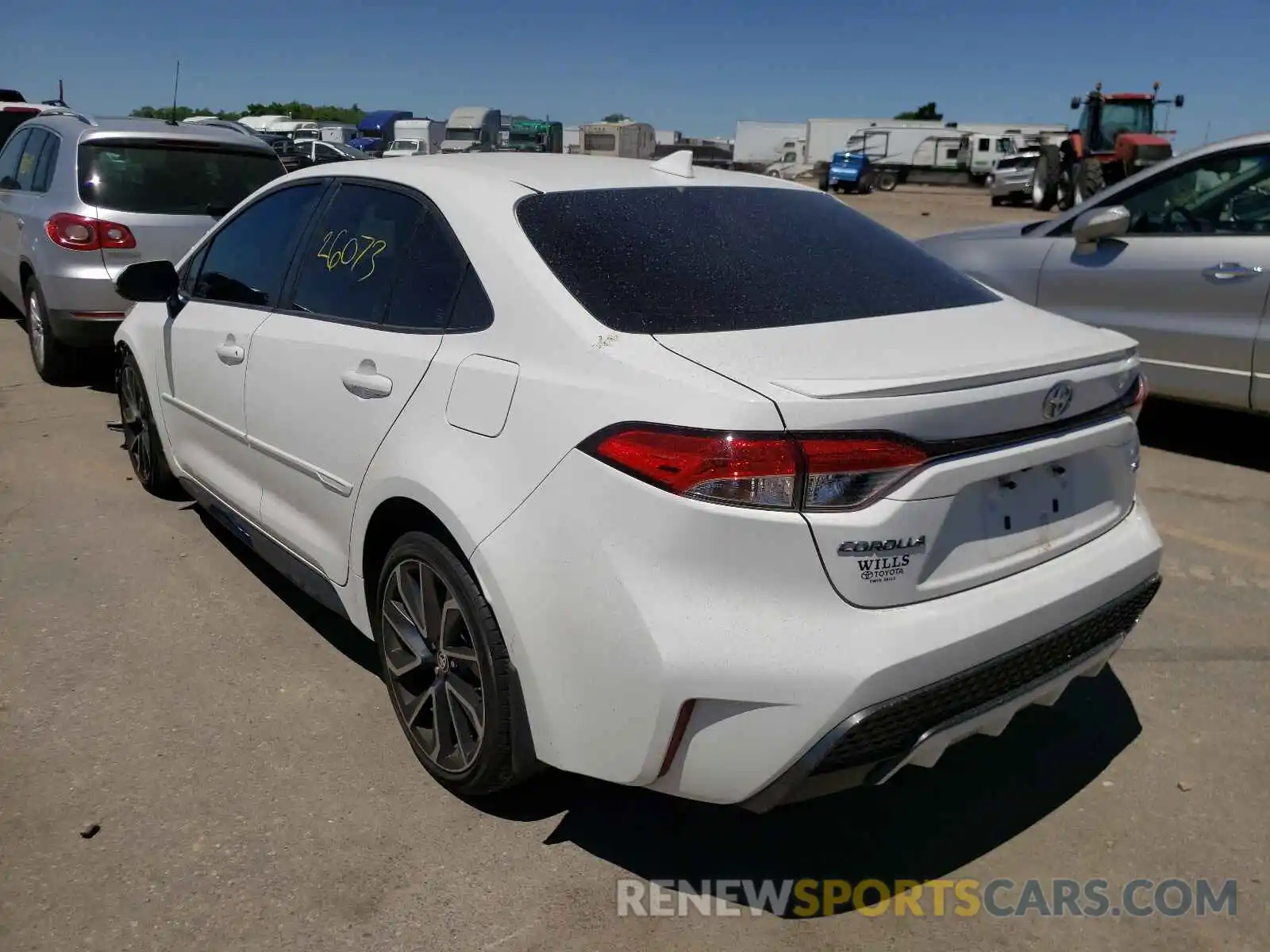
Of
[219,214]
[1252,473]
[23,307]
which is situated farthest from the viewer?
[23,307]

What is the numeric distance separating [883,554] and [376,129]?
43.4 metres

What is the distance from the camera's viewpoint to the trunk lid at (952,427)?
6.97ft

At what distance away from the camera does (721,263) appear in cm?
273

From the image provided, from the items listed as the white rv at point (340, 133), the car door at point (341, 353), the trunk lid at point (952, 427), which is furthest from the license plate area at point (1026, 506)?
the white rv at point (340, 133)

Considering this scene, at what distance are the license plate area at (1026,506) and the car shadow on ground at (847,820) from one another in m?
0.81

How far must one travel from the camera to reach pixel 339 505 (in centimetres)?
307

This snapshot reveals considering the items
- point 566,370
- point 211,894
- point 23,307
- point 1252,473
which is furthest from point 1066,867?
point 23,307

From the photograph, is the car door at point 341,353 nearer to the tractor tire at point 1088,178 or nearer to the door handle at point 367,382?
the door handle at point 367,382

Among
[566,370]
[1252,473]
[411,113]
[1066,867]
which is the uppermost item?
[411,113]

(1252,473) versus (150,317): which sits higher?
(150,317)

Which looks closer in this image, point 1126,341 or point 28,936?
point 28,936

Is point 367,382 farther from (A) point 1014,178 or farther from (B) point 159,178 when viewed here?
(A) point 1014,178

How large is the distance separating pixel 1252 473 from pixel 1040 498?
394 cm

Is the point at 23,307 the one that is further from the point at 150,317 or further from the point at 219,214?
the point at 150,317
